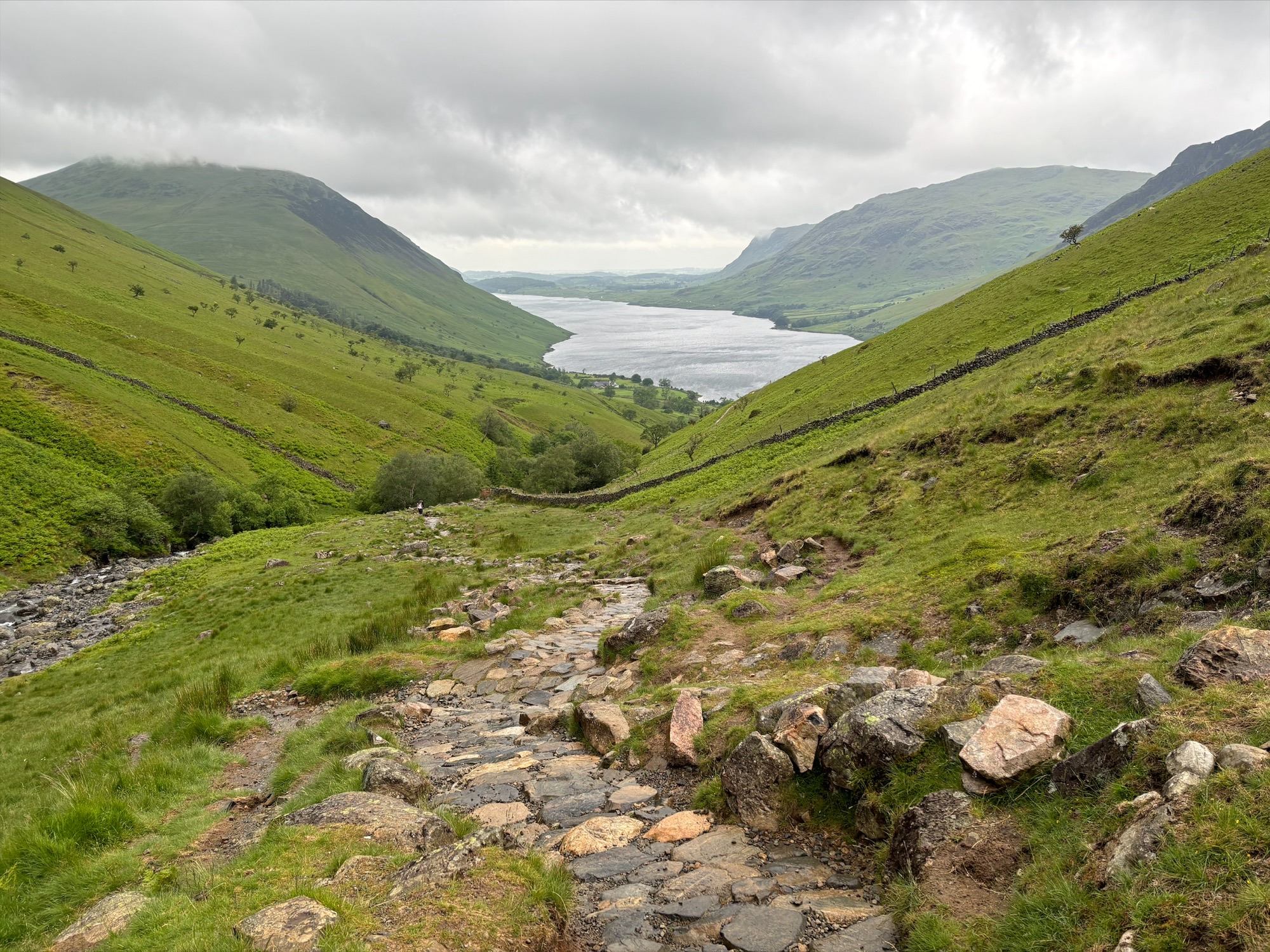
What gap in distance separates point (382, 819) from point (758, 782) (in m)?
5.19

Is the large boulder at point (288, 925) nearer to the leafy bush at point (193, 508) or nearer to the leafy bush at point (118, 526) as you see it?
the leafy bush at point (118, 526)

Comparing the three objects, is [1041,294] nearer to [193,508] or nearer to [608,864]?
[608,864]

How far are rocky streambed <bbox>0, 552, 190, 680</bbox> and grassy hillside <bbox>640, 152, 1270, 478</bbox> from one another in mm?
42179

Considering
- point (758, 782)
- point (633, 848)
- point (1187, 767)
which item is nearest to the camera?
point (1187, 767)

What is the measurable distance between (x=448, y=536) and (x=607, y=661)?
31.5m

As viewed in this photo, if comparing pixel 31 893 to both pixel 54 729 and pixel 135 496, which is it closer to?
pixel 54 729

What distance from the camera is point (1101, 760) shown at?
19.5 feet

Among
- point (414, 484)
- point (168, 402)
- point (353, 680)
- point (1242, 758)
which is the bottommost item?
point (414, 484)

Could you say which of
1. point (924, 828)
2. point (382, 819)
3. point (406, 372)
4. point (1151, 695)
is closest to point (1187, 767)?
point (1151, 695)

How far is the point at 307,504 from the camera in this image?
82188 millimetres

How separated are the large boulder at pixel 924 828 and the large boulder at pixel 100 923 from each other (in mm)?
8505

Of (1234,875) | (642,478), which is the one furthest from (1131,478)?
(642,478)

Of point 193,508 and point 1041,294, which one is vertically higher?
point 1041,294

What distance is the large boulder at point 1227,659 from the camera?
6336 mm
